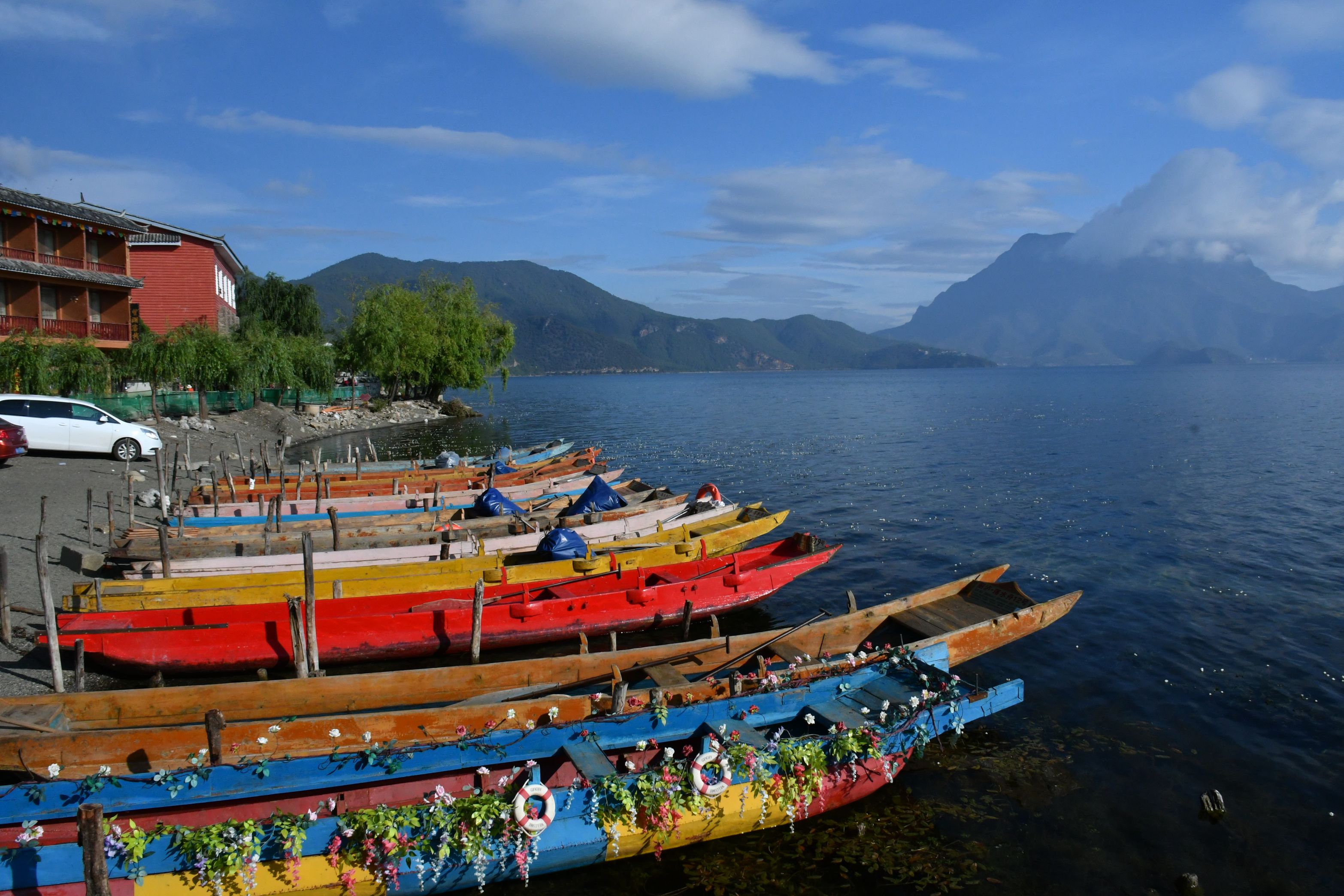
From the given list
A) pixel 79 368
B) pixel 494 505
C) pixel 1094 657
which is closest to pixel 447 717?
pixel 494 505

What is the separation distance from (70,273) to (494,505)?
30604mm

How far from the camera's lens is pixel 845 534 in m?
24.4

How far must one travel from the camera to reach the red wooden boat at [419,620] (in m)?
12.9

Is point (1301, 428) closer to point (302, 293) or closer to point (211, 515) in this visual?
point (211, 515)

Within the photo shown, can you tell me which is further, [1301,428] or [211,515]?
[1301,428]

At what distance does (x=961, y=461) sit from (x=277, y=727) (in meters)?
35.3

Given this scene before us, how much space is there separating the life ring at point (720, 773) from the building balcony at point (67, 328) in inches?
1530

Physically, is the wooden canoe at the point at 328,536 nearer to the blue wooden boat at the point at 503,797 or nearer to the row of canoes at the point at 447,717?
the row of canoes at the point at 447,717

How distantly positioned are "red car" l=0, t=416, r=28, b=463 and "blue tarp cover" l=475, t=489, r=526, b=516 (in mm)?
14237

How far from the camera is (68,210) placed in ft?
126

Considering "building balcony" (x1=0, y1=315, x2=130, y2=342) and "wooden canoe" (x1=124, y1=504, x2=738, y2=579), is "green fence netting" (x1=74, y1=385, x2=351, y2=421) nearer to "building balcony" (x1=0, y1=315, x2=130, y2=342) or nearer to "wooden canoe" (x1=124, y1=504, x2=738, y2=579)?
"building balcony" (x1=0, y1=315, x2=130, y2=342)

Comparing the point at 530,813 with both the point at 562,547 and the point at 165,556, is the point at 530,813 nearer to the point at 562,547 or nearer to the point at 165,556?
the point at 562,547

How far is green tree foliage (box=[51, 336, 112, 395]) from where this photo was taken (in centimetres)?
3406

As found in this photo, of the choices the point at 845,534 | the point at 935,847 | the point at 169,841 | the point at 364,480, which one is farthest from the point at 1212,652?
the point at 364,480
